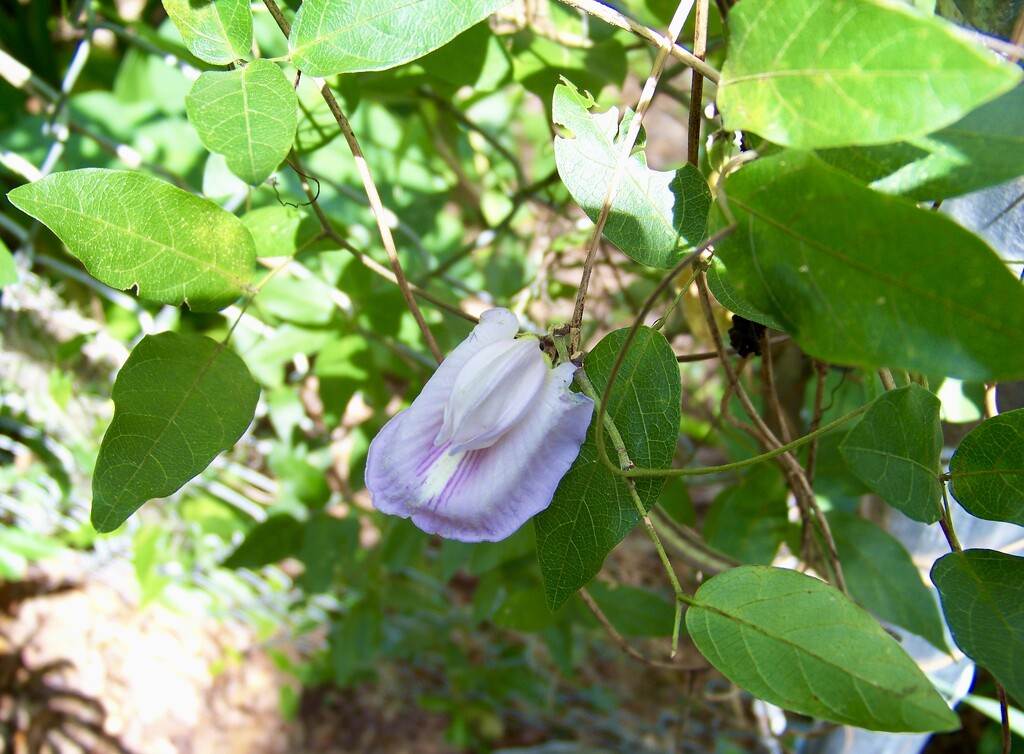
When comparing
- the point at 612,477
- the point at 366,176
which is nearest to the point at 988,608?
the point at 612,477

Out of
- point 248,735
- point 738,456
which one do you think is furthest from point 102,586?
point 738,456

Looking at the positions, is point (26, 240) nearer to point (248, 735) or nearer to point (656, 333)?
point (656, 333)

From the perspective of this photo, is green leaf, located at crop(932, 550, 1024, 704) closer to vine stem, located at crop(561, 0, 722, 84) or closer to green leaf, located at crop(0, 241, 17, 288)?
vine stem, located at crop(561, 0, 722, 84)

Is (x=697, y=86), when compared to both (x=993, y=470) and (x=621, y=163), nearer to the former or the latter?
(x=621, y=163)

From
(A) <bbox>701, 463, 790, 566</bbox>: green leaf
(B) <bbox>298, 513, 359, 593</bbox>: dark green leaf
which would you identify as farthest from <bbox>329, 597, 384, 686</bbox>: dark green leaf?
(A) <bbox>701, 463, 790, 566</bbox>: green leaf

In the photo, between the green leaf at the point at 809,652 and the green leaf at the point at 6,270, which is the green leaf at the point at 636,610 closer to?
the green leaf at the point at 809,652

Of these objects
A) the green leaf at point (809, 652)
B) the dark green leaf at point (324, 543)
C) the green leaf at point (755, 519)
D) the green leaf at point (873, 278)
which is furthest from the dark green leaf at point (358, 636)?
the green leaf at point (873, 278)

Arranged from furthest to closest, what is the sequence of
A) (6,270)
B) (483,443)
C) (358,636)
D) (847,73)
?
1. (358,636)
2. (6,270)
3. (483,443)
4. (847,73)
